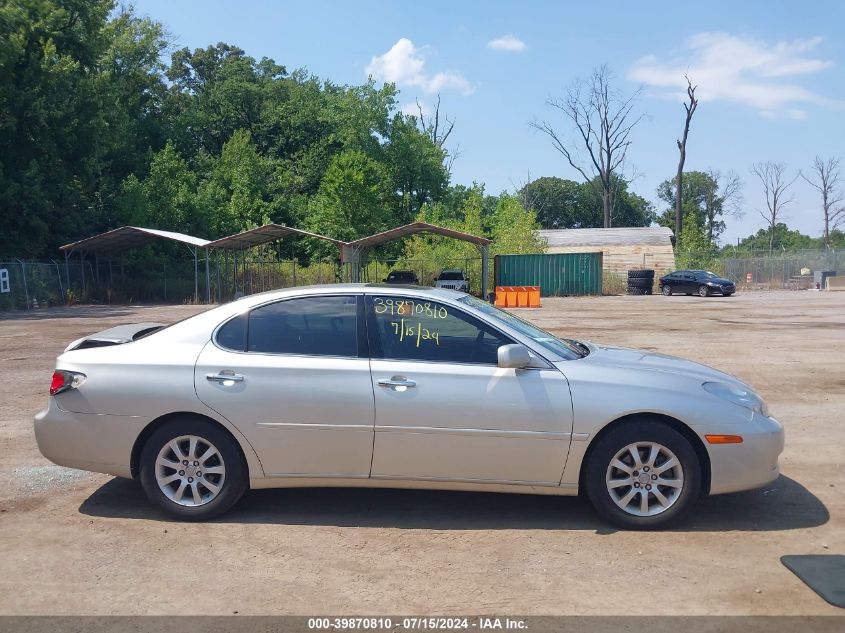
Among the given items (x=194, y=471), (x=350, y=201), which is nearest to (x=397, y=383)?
(x=194, y=471)

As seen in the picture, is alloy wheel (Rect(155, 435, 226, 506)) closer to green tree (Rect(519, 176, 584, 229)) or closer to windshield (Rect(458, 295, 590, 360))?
windshield (Rect(458, 295, 590, 360))

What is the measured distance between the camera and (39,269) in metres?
34.5

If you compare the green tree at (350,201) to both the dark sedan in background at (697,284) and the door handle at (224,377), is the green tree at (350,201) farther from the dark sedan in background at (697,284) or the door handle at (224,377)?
the door handle at (224,377)

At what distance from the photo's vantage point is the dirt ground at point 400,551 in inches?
154

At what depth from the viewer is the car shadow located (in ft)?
16.5

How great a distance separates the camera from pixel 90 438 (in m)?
5.20

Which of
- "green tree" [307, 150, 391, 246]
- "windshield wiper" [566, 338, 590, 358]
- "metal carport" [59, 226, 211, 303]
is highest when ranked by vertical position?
"green tree" [307, 150, 391, 246]

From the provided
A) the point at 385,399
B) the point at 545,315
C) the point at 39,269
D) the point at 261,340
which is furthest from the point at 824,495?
the point at 39,269

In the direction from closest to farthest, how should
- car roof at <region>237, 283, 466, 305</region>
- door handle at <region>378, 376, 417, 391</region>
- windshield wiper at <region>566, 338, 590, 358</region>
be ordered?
door handle at <region>378, 376, 417, 391</region>
car roof at <region>237, 283, 466, 305</region>
windshield wiper at <region>566, 338, 590, 358</region>

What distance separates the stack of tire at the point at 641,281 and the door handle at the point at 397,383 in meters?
41.0

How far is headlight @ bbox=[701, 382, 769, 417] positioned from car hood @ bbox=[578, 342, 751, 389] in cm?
7

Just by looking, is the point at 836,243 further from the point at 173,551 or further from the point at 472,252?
the point at 173,551

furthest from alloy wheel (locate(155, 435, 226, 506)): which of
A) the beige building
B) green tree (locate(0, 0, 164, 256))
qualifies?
the beige building

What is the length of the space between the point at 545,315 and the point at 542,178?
239 feet
